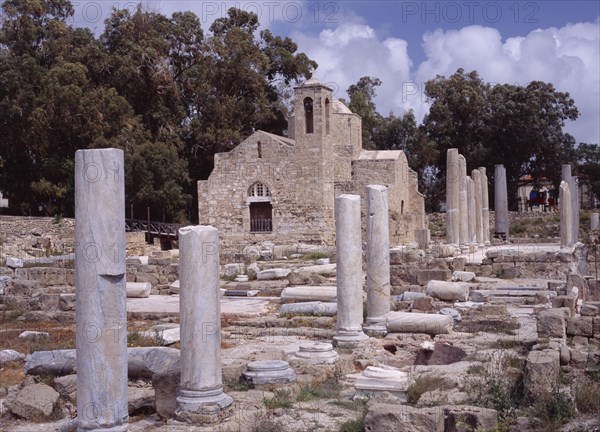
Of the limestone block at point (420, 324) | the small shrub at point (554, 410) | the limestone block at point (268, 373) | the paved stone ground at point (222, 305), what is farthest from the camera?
the paved stone ground at point (222, 305)

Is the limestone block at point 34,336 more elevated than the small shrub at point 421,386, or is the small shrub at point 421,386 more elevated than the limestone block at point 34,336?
the limestone block at point 34,336

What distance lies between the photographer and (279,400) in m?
7.91

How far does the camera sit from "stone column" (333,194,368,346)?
1145cm

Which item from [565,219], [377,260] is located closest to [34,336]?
[377,260]

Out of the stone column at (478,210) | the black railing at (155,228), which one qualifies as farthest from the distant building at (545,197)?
the black railing at (155,228)

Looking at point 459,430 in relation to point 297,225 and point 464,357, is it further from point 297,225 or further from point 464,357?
point 297,225

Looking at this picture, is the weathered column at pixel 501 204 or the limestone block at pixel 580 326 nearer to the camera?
the limestone block at pixel 580 326

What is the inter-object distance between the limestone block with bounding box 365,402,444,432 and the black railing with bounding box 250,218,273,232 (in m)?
30.0

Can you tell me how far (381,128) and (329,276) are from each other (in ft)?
116

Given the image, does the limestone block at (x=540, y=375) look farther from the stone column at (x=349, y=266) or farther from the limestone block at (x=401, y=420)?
the stone column at (x=349, y=266)

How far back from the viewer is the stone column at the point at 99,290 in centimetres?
653

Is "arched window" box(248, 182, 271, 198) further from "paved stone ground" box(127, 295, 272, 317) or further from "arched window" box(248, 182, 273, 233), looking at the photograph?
"paved stone ground" box(127, 295, 272, 317)

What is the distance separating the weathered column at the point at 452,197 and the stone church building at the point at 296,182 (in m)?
8.23

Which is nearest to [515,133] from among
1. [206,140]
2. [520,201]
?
[520,201]
